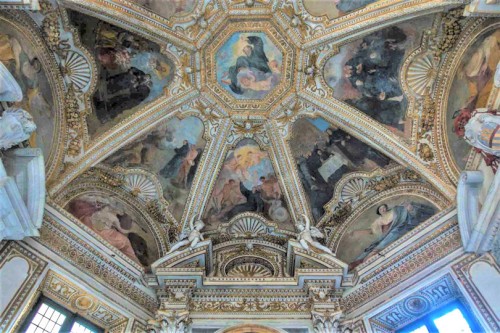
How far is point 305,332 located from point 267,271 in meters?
2.23

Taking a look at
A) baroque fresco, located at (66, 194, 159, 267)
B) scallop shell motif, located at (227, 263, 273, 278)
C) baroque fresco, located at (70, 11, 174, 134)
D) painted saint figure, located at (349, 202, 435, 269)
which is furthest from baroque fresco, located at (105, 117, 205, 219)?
painted saint figure, located at (349, 202, 435, 269)

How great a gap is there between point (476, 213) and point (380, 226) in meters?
2.99

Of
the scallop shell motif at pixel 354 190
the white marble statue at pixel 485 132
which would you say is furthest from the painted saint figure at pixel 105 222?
the white marble statue at pixel 485 132

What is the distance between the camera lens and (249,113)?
1530cm

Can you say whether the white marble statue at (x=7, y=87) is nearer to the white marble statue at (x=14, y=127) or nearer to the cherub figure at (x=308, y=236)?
the white marble statue at (x=14, y=127)

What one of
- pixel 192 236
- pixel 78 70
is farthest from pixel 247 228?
pixel 78 70

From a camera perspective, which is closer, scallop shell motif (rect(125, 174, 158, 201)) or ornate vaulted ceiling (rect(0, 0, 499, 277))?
ornate vaulted ceiling (rect(0, 0, 499, 277))

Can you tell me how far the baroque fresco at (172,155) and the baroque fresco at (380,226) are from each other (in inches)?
194

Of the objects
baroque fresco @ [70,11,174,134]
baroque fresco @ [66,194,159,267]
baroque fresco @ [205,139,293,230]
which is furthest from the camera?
baroque fresco @ [205,139,293,230]

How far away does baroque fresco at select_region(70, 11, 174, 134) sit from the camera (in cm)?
1300

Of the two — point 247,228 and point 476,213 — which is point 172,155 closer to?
point 247,228

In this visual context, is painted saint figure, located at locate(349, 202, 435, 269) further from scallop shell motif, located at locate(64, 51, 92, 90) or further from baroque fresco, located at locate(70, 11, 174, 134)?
scallop shell motif, located at locate(64, 51, 92, 90)

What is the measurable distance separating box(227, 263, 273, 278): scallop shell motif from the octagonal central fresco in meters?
4.98

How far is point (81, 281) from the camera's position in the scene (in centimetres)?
1085
